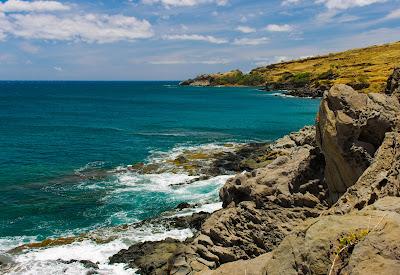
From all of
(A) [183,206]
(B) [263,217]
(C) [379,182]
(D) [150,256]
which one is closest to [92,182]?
(A) [183,206]

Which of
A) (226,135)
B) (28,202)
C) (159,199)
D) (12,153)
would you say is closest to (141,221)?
(159,199)

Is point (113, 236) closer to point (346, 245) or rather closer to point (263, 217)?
point (263, 217)

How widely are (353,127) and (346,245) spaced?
34.2ft

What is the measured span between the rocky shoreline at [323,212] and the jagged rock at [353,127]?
0.04m

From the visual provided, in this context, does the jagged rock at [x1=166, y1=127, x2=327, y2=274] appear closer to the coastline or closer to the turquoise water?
the coastline

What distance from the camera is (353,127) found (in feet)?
65.3

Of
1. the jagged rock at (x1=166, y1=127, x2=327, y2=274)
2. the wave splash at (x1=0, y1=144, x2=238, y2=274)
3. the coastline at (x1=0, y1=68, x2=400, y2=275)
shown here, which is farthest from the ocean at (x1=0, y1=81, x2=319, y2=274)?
the jagged rock at (x1=166, y1=127, x2=327, y2=274)

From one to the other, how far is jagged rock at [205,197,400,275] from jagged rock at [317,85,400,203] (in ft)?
23.5

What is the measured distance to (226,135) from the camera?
8725cm

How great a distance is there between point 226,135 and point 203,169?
101 feet

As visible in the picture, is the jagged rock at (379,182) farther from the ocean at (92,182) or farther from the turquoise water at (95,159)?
the turquoise water at (95,159)

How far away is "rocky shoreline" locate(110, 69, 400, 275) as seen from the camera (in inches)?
418

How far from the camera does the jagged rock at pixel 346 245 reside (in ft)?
31.8

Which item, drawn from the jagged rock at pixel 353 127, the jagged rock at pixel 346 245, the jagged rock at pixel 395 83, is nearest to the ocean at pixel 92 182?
the jagged rock at pixel 353 127
